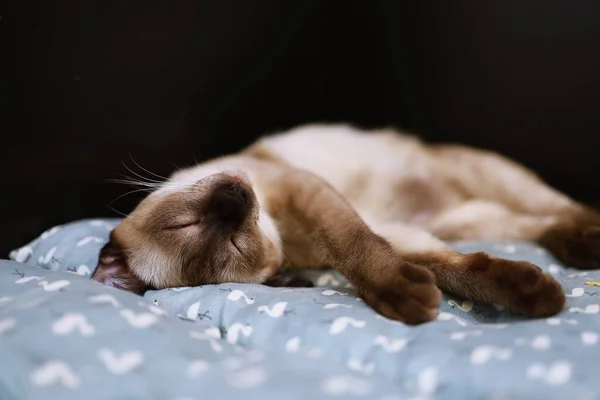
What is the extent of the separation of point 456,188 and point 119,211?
1.44 m

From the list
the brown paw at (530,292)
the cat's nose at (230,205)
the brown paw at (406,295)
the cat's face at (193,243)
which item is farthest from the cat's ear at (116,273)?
the brown paw at (530,292)

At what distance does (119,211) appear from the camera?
2.22 metres

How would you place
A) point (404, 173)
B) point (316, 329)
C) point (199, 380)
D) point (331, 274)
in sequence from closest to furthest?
1. point (199, 380)
2. point (316, 329)
3. point (331, 274)
4. point (404, 173)

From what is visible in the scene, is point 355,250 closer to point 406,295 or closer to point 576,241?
point 406,295

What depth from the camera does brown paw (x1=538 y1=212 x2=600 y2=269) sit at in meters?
1.87

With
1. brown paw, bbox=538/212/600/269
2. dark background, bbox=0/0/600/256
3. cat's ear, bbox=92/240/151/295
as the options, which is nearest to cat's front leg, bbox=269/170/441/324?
cat's ear, bbox=92/240/151/295

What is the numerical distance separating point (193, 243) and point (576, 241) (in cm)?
Answer: 125

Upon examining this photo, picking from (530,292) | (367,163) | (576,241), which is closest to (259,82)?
(367,163)

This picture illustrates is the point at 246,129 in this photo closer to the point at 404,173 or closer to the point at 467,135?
the point at 404,173

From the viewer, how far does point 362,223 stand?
5.52ft

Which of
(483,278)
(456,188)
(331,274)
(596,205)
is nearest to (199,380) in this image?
(483,278)

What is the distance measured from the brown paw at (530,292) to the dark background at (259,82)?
133 centimetres

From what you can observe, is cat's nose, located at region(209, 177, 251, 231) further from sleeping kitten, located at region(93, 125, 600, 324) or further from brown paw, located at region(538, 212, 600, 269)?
brown paw, located at region(538, 212, 600, 269)

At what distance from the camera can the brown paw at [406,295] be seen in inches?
52.1
